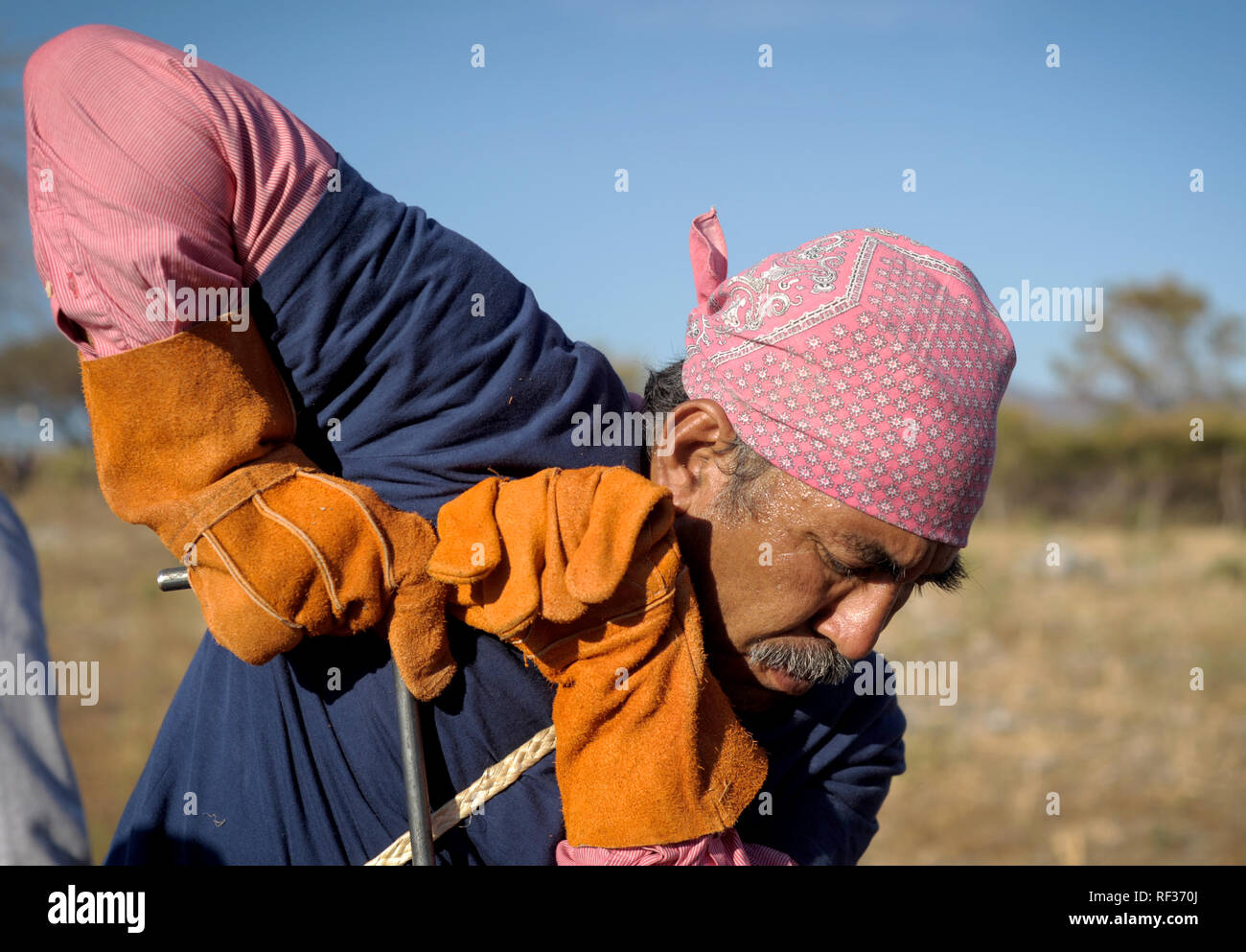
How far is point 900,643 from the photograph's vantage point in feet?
36.0

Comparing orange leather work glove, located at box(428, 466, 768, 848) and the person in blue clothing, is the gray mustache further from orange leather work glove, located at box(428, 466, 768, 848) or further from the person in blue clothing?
orange leather work glove, located at box(428, 466, 768, 848)

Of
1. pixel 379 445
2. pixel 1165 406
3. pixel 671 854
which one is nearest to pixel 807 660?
pixel 671 854

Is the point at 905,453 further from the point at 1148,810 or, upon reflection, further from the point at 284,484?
the point at 1148,810

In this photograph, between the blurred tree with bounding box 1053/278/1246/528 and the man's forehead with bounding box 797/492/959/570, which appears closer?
the man's forehead with bounding box 797/492/959/570

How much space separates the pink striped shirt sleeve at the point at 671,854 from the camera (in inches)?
62.9

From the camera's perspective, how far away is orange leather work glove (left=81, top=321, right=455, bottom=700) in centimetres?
141

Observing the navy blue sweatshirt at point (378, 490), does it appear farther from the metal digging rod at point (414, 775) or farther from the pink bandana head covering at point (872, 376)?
the pink bandana head covering at point (872, 376)

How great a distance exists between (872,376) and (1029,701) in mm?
8577

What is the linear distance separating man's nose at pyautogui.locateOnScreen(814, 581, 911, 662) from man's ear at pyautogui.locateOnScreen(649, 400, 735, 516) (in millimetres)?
338

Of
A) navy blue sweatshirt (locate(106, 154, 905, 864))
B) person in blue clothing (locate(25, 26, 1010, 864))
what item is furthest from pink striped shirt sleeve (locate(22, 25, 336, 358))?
navy blue sweatshirt (locate(106, 154, 905, 864))

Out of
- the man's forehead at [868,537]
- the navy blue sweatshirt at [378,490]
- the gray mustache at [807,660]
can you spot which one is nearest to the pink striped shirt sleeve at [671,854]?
the navy blue sweatshirt at [378,490]

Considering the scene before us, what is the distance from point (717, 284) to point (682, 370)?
21 centimetres

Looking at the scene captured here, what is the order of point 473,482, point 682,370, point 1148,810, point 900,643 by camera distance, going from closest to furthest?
point 473,482 → point 682,370 → point 1148,810 → point 900,643

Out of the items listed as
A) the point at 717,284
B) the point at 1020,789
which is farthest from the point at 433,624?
the point at 1020,789
